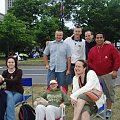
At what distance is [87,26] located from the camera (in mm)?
48656

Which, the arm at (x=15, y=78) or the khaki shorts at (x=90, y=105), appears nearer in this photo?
the khaki shorts at (x=90, y=105)

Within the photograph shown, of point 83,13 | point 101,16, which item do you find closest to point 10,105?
point 101,16


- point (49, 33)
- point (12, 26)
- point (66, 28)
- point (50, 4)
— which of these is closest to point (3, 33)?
point (12, 26)

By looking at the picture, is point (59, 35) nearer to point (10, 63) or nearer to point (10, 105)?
point (10, 63)

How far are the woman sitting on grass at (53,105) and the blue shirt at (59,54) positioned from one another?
1250 millimetres

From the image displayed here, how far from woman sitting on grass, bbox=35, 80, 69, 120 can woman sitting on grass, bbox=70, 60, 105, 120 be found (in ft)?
0.96

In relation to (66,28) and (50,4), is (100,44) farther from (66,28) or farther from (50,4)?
(50,4)

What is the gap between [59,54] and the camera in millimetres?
7078

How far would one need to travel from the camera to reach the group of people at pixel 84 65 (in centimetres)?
546

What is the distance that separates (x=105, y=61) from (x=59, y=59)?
1149 mm

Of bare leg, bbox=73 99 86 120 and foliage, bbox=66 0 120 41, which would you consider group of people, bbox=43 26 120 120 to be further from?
foliage, bbox=66 0 120 41

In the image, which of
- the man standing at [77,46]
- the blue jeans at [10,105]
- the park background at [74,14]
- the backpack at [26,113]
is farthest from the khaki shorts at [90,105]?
the park background at [74,14]

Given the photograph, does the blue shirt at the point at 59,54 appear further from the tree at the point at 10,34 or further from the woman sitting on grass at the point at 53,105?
the tree at the point at 10,34

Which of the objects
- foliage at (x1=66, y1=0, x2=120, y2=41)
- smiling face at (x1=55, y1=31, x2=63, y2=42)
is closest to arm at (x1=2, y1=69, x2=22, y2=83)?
smiling face at (x1=55, y1=31, x2=63, y2=42)
